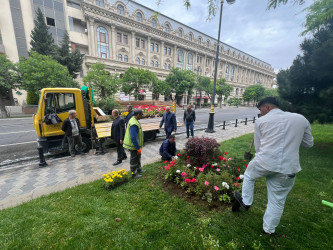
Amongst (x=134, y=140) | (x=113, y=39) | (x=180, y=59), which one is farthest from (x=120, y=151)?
(x=180, y=59)

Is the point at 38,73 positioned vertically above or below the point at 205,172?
above

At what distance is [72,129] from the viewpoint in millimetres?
5469

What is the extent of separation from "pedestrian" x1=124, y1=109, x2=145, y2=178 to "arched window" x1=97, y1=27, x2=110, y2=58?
3215cm

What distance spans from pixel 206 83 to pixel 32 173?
130 feet

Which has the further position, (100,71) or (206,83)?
(206,83)

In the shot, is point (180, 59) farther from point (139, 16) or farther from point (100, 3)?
point (100, 3)

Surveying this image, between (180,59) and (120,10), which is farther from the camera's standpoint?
(180,59)

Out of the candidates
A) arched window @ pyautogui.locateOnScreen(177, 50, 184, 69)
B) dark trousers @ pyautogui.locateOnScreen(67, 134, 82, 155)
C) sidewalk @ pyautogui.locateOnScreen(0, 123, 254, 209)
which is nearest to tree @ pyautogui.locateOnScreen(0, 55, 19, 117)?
dark trousers @ pyautogui.locateOnScreen(67, 134, 82, 155)

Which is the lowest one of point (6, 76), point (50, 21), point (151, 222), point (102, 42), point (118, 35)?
point (151, 222)

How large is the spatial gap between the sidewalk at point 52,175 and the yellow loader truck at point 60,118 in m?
0.71

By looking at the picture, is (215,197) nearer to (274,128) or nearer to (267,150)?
(267,150)

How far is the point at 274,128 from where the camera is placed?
6.36 ft

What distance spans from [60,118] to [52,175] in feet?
7.64

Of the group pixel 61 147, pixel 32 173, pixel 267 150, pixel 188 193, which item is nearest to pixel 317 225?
pixel 267 150
